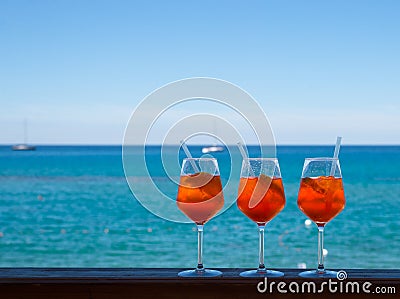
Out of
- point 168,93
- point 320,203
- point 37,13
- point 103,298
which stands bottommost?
point 103,298

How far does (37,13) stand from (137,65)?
519 cm

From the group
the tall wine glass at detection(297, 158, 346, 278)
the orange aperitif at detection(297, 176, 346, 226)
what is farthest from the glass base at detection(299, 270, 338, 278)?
the orange aperitif at detection(297, 176, 346, 226)

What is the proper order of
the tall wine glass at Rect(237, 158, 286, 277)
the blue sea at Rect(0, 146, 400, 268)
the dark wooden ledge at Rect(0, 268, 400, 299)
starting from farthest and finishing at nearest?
the blue sea at Rect(0, 146, 400, 268) → the tall wine glass at Rect(237, 158, 286, 277) → the dark wooden ledge at Rect(0, 268, 400, 299)

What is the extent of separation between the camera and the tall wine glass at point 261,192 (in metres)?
1.66

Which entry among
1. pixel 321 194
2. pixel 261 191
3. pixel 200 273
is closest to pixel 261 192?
pixel 261 191

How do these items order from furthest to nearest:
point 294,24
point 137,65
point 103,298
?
point 137,65
point 294,24
point 103,298

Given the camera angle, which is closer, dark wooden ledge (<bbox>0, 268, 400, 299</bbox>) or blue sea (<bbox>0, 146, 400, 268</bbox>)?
dark wooden ledge (<bbox>0, 268, 400, 299</bbox>)

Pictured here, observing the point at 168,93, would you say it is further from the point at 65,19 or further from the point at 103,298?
the point at 65,19

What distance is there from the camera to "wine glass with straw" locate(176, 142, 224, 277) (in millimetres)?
1662

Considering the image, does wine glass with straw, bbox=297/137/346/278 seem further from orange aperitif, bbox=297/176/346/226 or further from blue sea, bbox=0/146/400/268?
blue sea, bbox=0/146/400/268

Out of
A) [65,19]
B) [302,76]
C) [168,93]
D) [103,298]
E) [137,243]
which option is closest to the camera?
[103,298]

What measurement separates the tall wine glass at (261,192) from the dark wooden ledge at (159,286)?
0.10 meters

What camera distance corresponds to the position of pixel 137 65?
1229 inches

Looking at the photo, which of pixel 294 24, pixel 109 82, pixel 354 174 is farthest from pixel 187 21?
pixel 354 174
